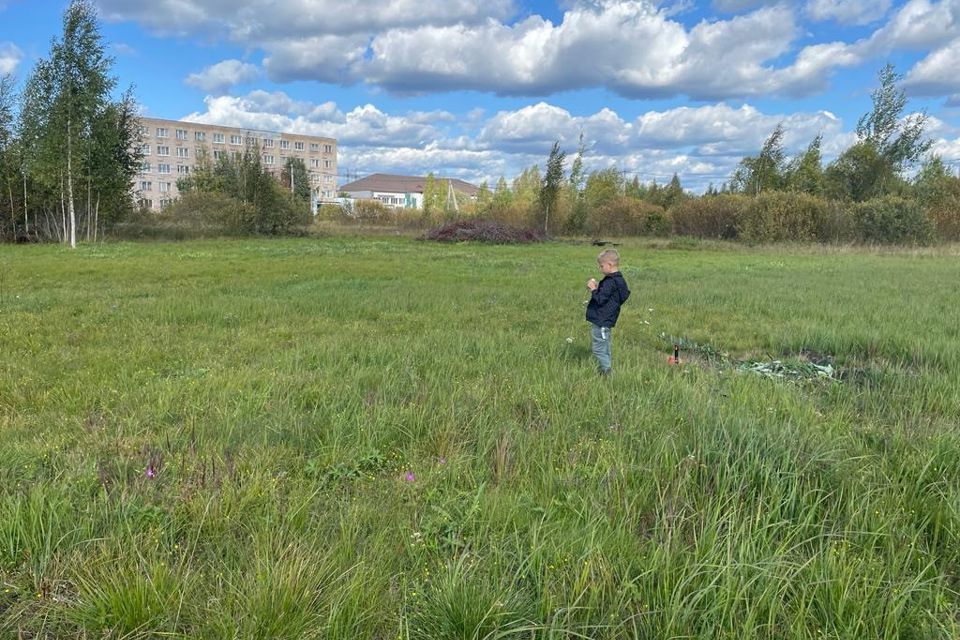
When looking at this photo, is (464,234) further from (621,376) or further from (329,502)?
(329,502)

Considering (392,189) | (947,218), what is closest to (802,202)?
(947,218)

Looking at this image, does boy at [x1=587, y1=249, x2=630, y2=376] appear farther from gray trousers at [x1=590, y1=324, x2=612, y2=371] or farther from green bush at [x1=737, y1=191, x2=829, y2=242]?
green bush at [x1=737, y1=191, x2=829, y2=242]

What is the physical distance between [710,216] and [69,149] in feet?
131

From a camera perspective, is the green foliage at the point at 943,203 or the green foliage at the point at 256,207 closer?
the green foliage at the point at 943,203

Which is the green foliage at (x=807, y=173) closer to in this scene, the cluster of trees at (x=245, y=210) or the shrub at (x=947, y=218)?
the shrub at (x=947, y=218)

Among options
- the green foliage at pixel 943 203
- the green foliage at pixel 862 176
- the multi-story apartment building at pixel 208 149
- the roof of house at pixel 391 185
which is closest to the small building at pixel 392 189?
the roof of house at pixel 391 185

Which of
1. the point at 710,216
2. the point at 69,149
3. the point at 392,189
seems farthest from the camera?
the point at 392,189

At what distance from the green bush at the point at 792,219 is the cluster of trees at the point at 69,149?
38279 millimetres

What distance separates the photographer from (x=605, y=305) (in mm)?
5695

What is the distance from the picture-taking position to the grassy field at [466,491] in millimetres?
2057

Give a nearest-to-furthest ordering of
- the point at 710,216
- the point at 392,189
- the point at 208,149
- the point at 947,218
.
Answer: the point at 947,218, the point at 710,216, the point at 208,149, the point at 392,189

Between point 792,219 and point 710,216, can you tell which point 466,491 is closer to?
point 792,219

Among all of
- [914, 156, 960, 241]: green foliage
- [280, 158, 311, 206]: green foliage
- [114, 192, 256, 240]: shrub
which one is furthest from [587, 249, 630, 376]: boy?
[280, 158, 311, 206]: green foliage

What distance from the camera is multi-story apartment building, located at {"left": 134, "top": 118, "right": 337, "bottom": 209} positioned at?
97.6 meters
